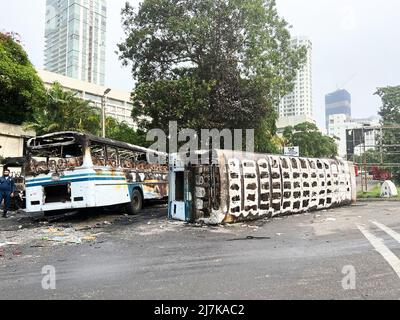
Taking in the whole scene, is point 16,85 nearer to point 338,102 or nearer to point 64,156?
point 64,156

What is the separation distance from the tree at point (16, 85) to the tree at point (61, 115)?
2.26 ft

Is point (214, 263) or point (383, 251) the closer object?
point (214, 263)

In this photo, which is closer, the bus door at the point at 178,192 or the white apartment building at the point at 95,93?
the bus door at the point at 178,192

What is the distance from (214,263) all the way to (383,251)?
9.05 ft

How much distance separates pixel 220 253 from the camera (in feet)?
21.8

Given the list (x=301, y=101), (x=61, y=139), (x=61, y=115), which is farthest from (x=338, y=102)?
(x=61, y=139)

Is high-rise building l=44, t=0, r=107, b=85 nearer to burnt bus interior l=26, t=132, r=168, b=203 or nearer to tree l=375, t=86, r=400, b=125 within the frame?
tree l=375, t=86, r=400, b=125

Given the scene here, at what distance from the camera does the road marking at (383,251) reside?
211 inches

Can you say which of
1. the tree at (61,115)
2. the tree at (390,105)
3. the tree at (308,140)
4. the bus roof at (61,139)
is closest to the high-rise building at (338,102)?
the tree at (308,140)

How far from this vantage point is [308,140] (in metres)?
54.8

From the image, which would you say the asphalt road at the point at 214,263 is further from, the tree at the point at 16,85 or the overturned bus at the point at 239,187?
the tree at the point at 16,85

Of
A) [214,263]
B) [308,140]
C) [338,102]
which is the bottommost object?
[214,263]

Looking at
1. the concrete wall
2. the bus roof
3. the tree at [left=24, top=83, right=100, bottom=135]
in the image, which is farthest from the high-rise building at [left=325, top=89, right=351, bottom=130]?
the bus roof

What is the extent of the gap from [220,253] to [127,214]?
6585mm
